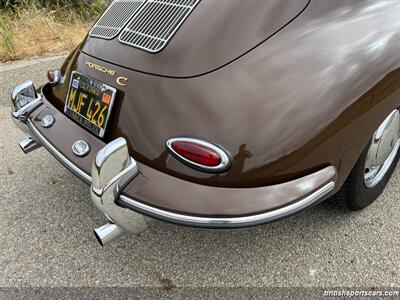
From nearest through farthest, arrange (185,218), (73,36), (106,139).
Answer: (185,218)
(106,139)
(73,36)

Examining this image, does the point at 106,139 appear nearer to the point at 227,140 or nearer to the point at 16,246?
the point at 227,140

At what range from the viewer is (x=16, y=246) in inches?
94.9

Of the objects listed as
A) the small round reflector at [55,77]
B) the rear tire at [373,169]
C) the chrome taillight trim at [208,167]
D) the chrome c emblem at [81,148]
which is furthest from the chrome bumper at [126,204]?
the small round reflector at [55,77]

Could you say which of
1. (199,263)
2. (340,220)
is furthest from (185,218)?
(340,220)

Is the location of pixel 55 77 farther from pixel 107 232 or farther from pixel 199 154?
pixel 199 154

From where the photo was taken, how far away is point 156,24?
6.99ft

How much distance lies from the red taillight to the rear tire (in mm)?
852

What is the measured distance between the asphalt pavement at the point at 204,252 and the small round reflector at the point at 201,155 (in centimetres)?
74

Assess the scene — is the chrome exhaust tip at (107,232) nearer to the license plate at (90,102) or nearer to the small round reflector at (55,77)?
the license plate at (90,102)

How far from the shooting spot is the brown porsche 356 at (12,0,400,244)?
66.3 inches

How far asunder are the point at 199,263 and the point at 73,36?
488 cm

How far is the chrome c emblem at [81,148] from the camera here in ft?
6.73

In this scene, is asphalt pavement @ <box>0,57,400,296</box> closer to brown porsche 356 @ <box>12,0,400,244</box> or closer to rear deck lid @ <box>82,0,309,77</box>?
brown porsche 356 @ <box>12,0,400,244</box>

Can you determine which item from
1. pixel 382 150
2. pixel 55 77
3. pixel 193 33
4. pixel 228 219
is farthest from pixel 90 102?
pixel 382 150
